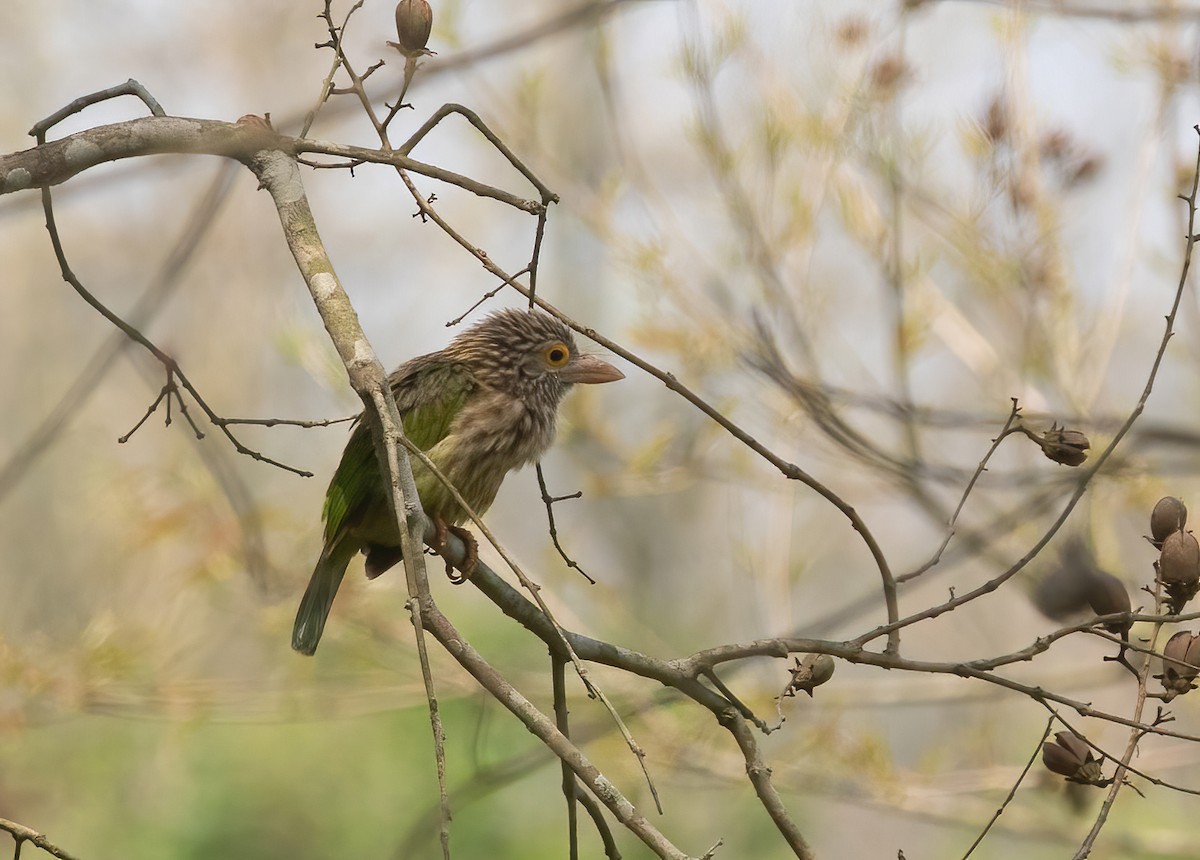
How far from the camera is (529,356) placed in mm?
3945

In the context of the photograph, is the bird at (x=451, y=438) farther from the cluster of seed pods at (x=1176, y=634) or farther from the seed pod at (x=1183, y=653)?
the seed pod at (x=1183, y=653)

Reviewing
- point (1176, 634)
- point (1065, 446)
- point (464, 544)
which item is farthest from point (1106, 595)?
point (464, 544)

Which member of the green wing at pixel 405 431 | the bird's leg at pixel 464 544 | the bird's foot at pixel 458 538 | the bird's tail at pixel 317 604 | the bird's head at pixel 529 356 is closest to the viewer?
the bird's foot at pixel 458 538

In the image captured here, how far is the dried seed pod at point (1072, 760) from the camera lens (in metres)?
2.12

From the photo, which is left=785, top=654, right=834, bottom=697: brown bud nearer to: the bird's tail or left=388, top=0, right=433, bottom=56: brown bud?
left=388, top=0, right=433, bottom=56: brown bud

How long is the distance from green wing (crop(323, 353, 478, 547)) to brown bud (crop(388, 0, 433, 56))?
1.36 meters

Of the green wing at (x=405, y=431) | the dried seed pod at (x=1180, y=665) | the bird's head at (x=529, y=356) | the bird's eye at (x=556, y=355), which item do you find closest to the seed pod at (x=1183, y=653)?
the dried seed pod at (x=1180, y=665)

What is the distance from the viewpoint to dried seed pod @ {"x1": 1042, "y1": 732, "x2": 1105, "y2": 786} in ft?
6.96

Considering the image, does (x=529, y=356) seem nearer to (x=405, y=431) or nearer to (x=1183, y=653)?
(x=405, y=431)

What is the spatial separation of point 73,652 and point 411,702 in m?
1.33

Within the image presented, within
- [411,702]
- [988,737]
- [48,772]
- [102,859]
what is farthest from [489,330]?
[48,772]

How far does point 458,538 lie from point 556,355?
1047 millimetres

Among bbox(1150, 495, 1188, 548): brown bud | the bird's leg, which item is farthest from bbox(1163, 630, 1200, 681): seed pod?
the bird's leg

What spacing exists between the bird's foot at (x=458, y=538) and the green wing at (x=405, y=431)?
31 centimetres
